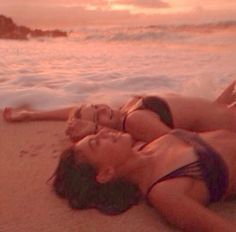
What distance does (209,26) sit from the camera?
11.4 meters

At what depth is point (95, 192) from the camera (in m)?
2.43

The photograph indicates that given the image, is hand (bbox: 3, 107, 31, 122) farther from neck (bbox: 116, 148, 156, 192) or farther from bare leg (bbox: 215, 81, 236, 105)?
neck (bbox: 116, 148, 156, 192)

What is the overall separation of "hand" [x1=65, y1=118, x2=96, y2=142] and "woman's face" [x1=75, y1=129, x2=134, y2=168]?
50cm

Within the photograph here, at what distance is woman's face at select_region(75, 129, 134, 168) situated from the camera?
7.99 feet

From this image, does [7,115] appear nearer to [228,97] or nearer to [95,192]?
[228,97]

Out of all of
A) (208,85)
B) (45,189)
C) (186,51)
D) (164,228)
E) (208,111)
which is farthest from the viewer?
(186,51)

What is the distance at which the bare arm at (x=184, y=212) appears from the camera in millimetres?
2047

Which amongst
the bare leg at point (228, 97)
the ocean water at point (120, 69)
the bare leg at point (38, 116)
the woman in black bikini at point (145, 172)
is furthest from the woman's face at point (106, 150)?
the ocean water at point (120, 69)

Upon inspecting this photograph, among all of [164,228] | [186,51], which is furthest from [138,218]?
[186,51]

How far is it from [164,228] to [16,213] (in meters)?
0.67

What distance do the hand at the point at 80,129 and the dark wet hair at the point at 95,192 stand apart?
56 cm

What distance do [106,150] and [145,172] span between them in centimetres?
20

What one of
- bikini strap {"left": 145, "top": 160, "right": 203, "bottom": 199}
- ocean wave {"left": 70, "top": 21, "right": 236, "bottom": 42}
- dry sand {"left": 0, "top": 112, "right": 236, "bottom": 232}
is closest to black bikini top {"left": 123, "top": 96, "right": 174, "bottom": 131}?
dry sand {"left": 0, "top": 112, "right": 236, "bottom": 232}

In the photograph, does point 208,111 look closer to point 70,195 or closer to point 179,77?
point 70,195
